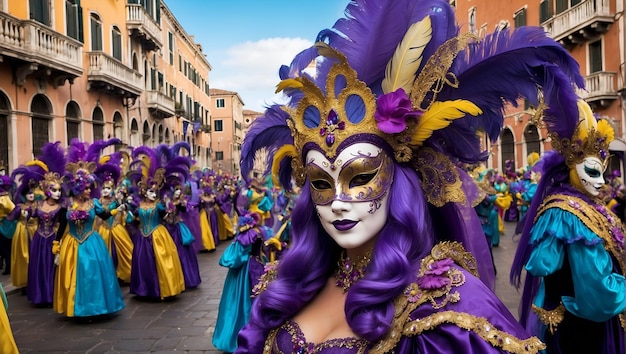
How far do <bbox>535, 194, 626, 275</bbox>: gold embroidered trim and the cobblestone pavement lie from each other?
124 inches

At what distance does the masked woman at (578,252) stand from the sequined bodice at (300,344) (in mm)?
2053

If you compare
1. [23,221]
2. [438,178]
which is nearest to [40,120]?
[23,221]

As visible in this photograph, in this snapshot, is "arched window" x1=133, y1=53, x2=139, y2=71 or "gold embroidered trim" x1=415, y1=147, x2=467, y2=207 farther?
"arched window" x1=133, y1=53, x2=139, y2=71

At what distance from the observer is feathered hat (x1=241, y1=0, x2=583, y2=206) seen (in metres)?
1.71

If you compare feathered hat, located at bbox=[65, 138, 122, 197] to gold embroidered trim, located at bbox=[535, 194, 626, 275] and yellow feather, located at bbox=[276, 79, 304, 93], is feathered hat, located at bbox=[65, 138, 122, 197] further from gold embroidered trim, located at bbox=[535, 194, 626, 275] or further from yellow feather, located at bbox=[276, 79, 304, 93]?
gold embroidered trim, located at bbox=[535, 194, 626, 275]

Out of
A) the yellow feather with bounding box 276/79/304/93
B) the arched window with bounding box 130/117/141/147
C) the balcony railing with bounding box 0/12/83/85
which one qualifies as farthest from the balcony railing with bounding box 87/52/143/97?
the yellow feather with bounding box 276/79/304/93

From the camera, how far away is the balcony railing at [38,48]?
501 inches

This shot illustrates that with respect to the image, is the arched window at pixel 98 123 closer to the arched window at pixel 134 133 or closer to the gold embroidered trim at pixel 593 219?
the arched window at pixel 134 133

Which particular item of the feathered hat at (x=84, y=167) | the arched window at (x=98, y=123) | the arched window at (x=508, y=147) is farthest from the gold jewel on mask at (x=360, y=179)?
the arched window at (x=508, y=147)

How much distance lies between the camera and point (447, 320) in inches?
58.2

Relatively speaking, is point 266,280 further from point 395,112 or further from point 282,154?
point 395,112

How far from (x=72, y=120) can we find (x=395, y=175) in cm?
1701

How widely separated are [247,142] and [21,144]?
13.7 meters

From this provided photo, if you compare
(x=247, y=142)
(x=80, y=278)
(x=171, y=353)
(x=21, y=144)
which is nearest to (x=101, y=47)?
(x=21, y=144)
